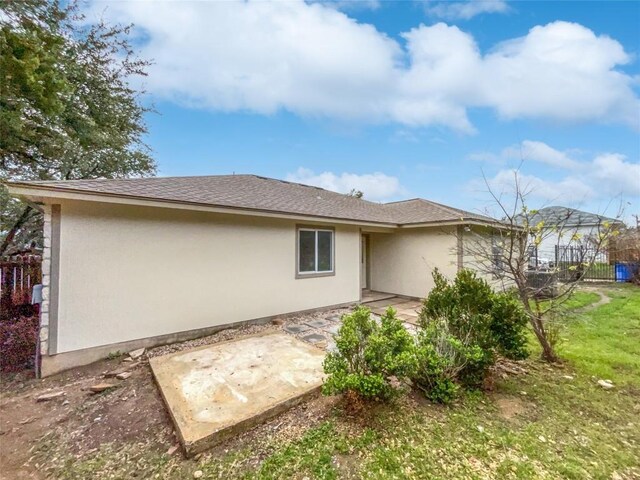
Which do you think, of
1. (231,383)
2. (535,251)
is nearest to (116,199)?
(231,383)

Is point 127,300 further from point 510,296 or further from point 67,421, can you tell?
point 510,296

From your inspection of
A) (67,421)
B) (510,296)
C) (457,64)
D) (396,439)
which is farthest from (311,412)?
(457,64)

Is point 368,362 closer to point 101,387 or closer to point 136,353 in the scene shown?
point 101,387

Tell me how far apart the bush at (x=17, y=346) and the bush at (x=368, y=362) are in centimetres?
507

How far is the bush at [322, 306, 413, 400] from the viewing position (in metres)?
2.89

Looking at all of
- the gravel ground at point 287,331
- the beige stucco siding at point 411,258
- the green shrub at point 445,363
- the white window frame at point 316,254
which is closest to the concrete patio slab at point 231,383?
the gravel ground at point 287,331

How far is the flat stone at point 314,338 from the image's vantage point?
5.40 meters

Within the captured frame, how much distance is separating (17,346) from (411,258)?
32.0ft

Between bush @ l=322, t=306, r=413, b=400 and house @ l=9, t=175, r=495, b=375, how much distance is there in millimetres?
3663

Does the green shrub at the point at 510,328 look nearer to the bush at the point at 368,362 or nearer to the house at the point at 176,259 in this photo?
the bush at the point at 368,362

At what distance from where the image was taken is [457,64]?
788 centimetres

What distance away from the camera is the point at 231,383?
3646mm

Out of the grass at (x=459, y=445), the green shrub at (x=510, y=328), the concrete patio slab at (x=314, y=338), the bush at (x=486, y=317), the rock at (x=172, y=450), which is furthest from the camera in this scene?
the concrete patio slab at (x=314, y=338)

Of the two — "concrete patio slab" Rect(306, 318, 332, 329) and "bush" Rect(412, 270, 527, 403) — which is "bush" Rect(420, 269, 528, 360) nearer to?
"bush" Rect(412, 270, 527, 403)
